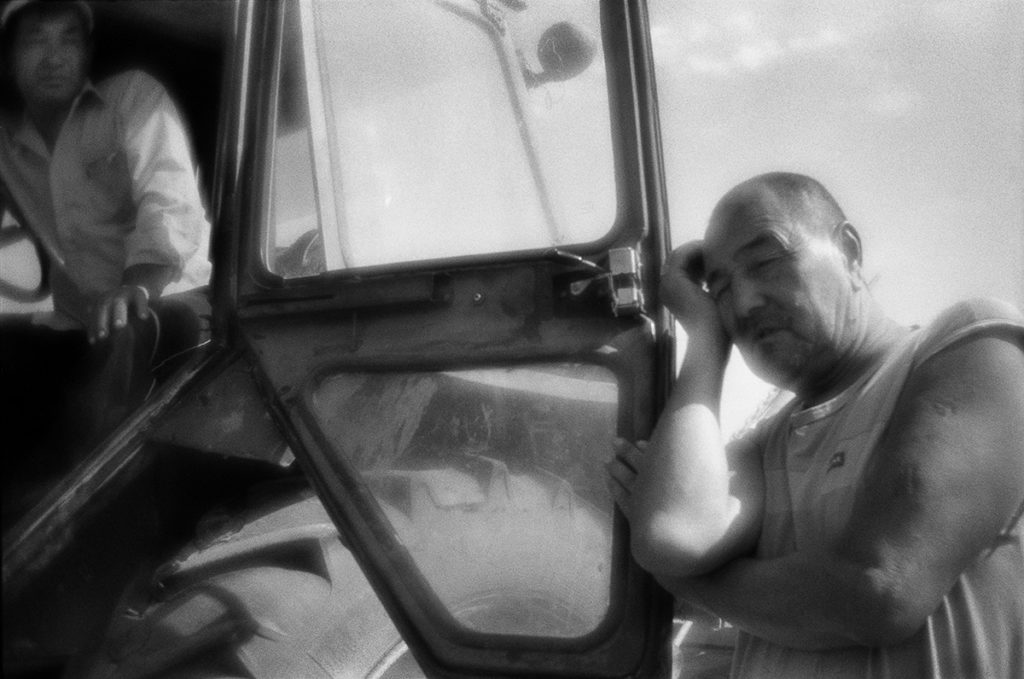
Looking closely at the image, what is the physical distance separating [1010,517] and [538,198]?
36.6 inches

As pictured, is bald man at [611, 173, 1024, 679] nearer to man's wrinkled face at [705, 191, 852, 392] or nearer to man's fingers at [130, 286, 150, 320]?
man's wrinkled face at [705, 191, 852, 392]

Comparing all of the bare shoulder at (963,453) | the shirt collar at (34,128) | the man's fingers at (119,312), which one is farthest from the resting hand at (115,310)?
the bare shoulder at (963,453)

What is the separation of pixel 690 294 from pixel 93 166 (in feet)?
3.83

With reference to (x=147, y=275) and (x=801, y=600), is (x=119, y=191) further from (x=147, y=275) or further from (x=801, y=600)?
(x=801, y=600)

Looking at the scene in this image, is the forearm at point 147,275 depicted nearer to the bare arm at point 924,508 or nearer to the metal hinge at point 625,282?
the metal hinge at point 625,282

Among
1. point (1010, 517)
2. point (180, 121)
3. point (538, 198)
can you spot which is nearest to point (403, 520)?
point (538, 198)

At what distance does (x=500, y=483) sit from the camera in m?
1.43

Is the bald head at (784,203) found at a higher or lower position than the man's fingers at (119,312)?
higher

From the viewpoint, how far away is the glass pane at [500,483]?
1.39m

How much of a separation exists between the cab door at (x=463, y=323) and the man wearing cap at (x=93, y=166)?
0.18m

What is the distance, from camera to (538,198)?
5.83 ft

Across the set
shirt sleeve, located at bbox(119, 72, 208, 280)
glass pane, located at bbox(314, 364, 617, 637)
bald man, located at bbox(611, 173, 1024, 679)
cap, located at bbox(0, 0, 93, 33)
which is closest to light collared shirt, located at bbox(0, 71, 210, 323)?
shirt sleeve, located at bbox(119, 72, 208, 280)

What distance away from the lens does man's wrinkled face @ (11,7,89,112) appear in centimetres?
189

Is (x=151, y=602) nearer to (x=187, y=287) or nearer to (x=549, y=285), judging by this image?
(x=187, y=287)
